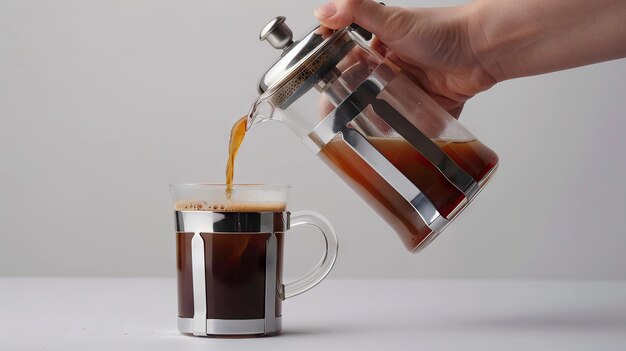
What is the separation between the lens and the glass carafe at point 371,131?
1.25 meters

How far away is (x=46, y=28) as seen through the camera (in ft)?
9.66

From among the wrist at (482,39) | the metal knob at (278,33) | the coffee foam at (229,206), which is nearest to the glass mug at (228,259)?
the coffee foam at (229,206)

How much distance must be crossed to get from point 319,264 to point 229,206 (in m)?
0.16

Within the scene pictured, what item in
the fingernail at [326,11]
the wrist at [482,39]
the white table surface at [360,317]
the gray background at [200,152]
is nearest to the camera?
the white table surface at [360,317]

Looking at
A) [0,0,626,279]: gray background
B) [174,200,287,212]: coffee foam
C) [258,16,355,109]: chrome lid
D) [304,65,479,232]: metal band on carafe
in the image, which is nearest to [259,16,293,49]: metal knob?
[258,16,355,109]: chrome lid

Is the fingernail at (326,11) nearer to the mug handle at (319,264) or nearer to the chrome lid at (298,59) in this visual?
the chrome lid at (298,59)

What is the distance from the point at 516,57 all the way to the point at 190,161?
5.13 ft

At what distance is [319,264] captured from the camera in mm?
1270

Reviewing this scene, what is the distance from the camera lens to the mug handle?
1.26 meters

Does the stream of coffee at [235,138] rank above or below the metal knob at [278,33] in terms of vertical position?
below

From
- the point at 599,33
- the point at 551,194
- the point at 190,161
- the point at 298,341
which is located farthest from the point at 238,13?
the point at 298,341

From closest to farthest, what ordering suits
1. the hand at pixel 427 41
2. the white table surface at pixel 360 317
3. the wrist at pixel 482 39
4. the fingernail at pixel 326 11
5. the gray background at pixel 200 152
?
the white table surface at pixel 360 317, the fingernail at pixel 326 11, the hand at pixel 427 41, the wrist at pixel 482 39, the gray background at pixel 200 152

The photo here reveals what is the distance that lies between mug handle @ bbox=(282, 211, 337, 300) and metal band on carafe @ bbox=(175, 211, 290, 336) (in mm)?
39

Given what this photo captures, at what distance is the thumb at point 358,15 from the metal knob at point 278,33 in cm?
6
